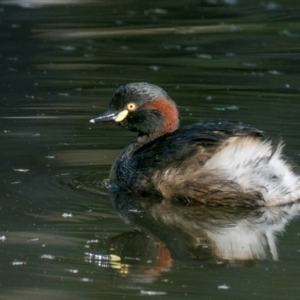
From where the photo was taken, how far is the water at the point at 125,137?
5.13 metres

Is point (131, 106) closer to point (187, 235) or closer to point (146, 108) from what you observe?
point (146, 108)

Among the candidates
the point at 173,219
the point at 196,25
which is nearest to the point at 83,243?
the point at 173,219

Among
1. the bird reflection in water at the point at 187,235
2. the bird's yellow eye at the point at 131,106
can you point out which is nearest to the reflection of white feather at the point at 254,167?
the bird reflection in water at the point at 187,235

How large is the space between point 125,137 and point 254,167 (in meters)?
2.28

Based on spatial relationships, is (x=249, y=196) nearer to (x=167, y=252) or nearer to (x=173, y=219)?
(x=173, y=219)

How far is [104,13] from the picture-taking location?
14938 mm

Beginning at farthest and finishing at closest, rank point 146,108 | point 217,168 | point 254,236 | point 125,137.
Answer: point 125,137 → point 146,108 → point 217,168 → point 254,236

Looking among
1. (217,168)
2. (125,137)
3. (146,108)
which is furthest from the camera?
(125,137)

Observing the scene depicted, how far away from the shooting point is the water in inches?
202

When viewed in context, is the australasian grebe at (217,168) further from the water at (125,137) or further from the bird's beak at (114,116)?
the bird's beak at (114,116)

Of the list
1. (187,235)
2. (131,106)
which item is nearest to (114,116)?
(131,106)

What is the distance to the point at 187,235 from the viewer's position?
19.8ft

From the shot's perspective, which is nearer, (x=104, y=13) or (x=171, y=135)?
(x=171, y=135)

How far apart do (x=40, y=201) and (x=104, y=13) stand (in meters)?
8.64
